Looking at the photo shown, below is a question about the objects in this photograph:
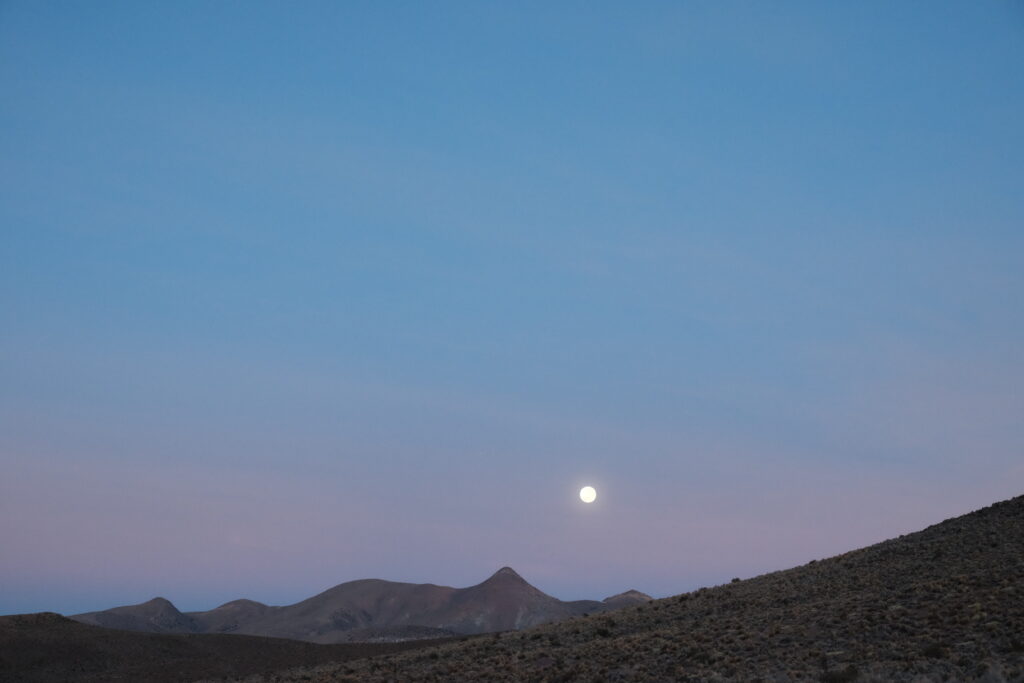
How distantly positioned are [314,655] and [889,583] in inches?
1493

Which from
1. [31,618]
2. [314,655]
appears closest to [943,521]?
[314,655]

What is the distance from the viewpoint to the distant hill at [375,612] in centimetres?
12706

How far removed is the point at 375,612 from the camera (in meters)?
137

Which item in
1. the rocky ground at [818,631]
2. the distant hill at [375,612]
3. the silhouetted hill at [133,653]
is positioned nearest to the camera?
the rocky ground at [818,631]

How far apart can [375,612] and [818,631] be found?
361 feet

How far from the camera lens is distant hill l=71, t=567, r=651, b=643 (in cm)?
12706

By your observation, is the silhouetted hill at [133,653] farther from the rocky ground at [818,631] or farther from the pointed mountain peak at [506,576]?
the pointed mountain peak at [506,576]

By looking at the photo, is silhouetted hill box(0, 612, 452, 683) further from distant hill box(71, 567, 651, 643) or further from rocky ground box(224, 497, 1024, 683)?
distant hill box(71, 567, 651, 643)

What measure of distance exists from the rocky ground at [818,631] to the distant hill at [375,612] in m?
74.2

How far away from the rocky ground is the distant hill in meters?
74.2

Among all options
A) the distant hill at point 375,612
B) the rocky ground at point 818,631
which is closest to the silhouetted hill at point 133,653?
the rocky ground at point 818,631

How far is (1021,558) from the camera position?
4134 centimetres

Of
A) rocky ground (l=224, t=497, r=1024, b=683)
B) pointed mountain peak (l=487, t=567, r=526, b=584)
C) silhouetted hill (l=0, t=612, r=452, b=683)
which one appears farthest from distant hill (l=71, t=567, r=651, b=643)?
rocky ground (l=224, t=497, r=1024, b=683)

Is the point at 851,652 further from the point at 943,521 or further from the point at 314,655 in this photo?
the point at 314,655
